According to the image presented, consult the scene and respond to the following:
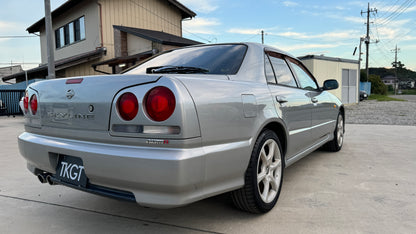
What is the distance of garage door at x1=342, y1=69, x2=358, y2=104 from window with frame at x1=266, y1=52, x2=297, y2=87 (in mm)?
16021

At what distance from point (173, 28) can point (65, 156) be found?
17.1m

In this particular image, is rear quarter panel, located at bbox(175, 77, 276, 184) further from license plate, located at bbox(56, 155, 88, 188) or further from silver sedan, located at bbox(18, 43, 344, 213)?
license plate, located at bbox(56, 155, 88, 188)

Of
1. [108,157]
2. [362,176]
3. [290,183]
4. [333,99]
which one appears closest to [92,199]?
[108,157]

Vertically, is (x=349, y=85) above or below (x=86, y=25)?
below

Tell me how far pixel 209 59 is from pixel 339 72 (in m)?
16.3

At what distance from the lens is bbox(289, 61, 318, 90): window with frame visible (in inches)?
141

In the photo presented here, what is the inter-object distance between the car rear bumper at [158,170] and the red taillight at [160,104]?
192 mm

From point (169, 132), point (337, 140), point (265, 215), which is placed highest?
point (169, 132)

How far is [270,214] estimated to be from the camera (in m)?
2.47

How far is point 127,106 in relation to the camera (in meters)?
1.84

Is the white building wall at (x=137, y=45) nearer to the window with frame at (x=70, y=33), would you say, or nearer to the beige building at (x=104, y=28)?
the beige building at (x=104, y=28)

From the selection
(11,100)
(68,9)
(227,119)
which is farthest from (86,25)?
(227,119)

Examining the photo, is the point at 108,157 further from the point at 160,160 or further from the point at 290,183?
the point at 290,183

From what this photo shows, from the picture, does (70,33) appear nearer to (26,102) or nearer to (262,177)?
(26,102)
